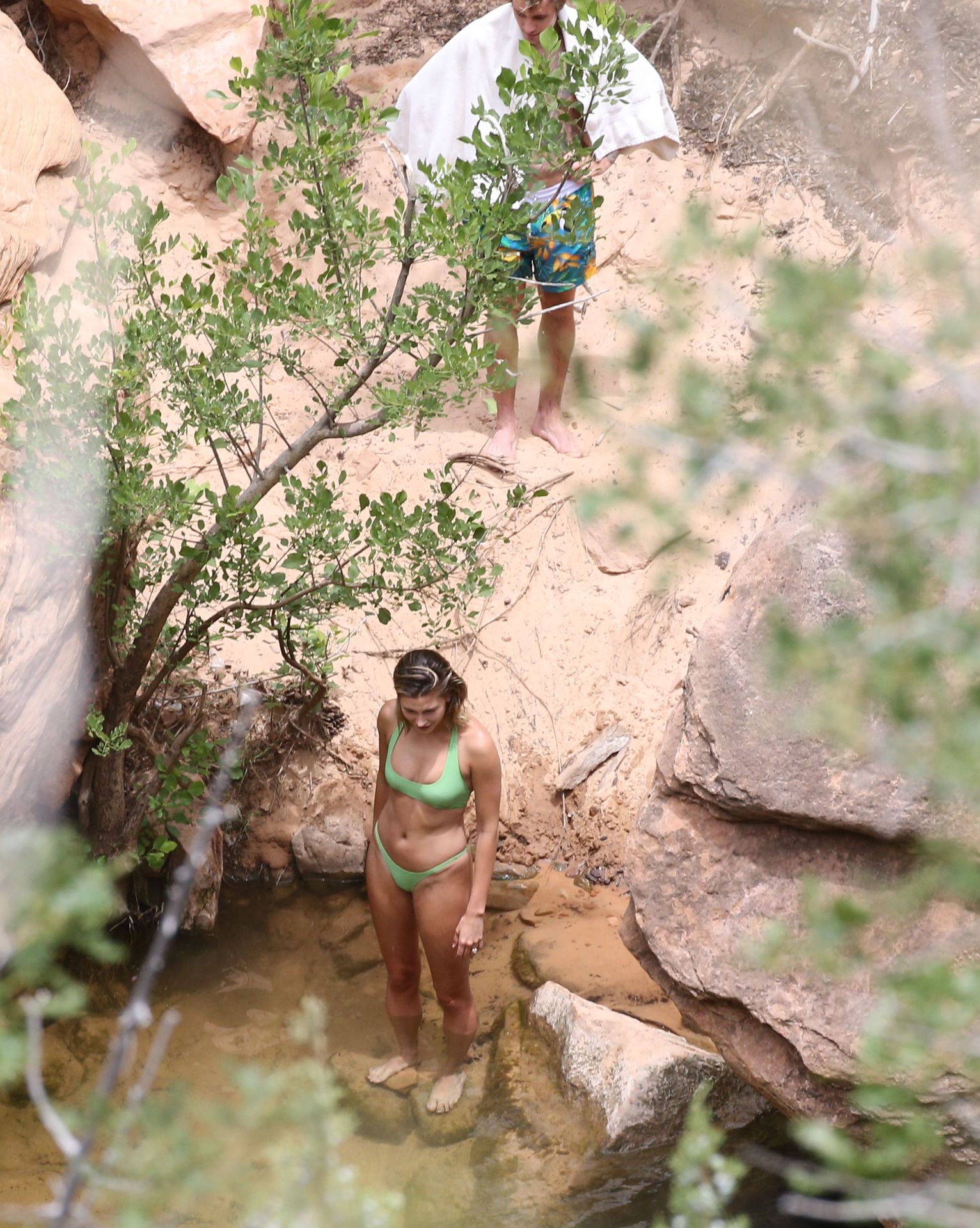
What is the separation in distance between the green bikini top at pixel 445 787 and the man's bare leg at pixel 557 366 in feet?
6.55

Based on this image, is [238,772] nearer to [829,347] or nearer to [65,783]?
[65,783]

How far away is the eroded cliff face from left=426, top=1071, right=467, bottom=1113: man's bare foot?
1.14m

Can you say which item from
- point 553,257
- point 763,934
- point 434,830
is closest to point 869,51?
point 553,257

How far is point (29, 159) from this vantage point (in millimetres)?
6312

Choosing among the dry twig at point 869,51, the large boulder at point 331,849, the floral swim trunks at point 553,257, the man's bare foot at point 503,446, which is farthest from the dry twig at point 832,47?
Result: the large boulder at point 331,849

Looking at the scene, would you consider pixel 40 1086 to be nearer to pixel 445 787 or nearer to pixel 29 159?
pixel 445 787

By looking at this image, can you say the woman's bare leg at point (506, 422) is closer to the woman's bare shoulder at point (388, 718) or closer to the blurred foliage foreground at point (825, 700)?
the woman's bare shoulder at point (388, 718)

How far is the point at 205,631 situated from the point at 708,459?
3132 millimetres

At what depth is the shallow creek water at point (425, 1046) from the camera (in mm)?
4008

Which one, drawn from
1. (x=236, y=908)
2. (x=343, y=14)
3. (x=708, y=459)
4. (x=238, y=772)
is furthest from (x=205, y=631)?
(x=343, y=14)

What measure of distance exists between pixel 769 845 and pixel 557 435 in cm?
321

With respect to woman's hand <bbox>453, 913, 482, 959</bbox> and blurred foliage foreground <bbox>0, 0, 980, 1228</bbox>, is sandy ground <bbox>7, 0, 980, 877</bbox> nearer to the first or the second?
woman's hand <bbox>453, 913, 482, 959</bbox>

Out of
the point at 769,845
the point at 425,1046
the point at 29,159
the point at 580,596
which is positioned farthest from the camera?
the point at 29,159

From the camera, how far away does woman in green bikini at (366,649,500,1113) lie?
4234 millimetres
